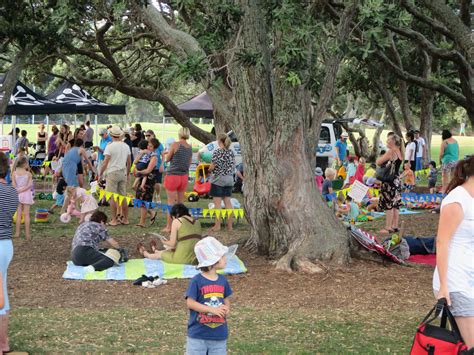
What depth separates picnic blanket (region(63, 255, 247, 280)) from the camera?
1009cm

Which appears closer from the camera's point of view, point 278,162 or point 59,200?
point 278,162

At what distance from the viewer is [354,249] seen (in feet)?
36.4

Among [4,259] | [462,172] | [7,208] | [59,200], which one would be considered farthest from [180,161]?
[462,172]

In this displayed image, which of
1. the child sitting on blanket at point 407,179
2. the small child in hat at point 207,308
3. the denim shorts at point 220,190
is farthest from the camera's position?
the child sitting on blanket at point 407,179

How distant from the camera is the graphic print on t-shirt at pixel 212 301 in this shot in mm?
5125

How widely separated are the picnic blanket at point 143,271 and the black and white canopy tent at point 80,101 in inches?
537

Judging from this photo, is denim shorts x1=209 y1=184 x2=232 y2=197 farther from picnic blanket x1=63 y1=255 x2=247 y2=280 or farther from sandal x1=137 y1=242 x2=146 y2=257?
picnic blanket x1=63 y1=255 x2=247 y2=280

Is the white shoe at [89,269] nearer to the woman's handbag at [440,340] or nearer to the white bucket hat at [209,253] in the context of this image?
the white bucket hat at [209,253]

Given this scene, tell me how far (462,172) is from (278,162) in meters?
5.79

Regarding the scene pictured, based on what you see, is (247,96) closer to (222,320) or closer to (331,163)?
(222,320)

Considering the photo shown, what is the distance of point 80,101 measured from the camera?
24.2m

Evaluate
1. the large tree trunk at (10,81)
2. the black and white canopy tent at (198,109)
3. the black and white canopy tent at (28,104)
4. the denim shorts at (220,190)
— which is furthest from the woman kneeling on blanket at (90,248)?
the black and white canopy tent at (198,109)

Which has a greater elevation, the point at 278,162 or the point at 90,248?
the point at 278,162

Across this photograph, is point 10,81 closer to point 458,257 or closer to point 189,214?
point 189,214
